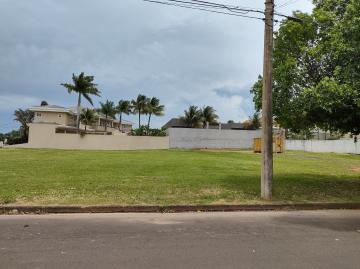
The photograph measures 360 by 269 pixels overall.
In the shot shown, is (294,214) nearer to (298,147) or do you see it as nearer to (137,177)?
(137,177)

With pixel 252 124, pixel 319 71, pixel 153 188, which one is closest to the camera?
pixel 153 188

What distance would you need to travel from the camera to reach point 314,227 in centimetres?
952

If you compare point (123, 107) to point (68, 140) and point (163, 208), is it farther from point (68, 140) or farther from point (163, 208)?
point (163, 208)

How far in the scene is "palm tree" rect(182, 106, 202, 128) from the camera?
86625 millimetres

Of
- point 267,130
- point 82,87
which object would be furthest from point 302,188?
point 82,87

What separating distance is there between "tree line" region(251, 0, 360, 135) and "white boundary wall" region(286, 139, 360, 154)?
36456 millimetres

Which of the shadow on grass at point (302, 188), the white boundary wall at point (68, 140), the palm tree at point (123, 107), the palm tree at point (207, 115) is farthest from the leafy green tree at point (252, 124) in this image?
the shadow on grass at point (302, 188)

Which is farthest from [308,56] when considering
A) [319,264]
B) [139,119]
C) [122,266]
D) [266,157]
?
[139,119]

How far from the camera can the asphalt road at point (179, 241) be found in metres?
6.48

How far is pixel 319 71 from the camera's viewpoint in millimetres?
14961

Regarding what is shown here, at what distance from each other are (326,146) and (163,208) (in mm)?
47046

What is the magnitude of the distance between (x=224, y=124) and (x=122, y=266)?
93.3 m

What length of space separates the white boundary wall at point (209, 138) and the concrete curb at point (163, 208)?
46197 mm

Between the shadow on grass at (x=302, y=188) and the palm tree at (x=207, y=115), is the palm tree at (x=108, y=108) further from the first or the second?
the shadow on grass at (x=302, y=188)
